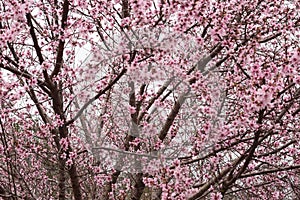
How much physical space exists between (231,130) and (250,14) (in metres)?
1.91

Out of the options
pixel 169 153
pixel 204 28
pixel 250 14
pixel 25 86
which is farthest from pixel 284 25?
pixel 25 86

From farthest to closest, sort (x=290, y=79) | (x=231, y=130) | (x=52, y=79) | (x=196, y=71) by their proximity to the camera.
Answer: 1. (x=52, y=79)
2. (x=196, y=71)
3. (x=231, y=130)
4. (x=290, y=79)

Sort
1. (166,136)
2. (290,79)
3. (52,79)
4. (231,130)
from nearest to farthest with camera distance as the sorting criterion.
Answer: (290,79) → (231,130) → (52,79) → (166,136)

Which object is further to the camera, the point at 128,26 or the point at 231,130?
the point at 128,26

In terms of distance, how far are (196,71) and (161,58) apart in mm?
453

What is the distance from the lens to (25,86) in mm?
4398

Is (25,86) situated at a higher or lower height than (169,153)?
higher

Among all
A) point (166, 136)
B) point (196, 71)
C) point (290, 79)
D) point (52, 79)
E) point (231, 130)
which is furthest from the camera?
point (166, 136)

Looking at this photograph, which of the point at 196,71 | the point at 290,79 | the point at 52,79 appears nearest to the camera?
the point at 290,79

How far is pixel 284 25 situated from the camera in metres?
5.05

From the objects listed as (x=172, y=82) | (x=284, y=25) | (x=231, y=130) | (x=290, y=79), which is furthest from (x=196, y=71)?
(x=284, y=25)

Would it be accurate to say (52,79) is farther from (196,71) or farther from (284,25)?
(284,25)

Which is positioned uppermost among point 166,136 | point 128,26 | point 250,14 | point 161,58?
point 250,14

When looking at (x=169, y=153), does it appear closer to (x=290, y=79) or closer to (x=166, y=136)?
(x=166, y=136)
